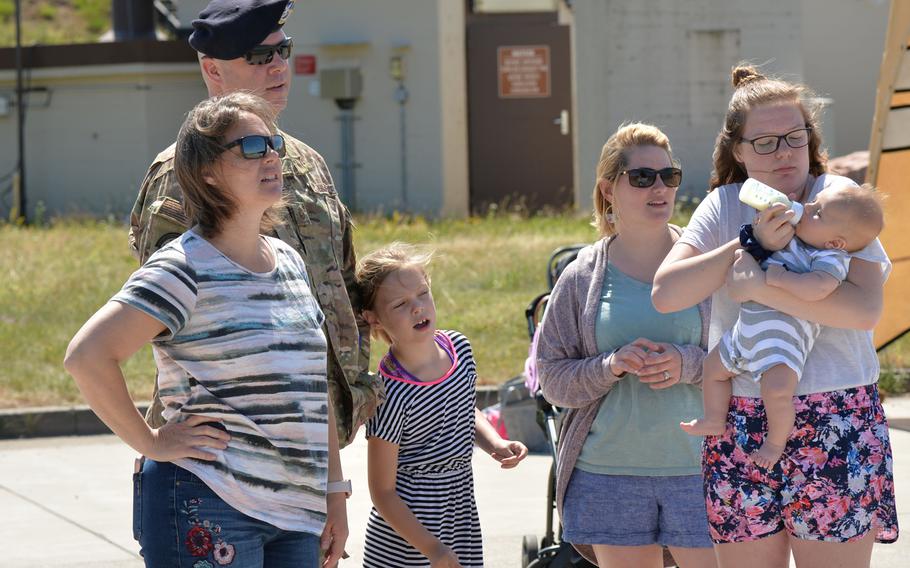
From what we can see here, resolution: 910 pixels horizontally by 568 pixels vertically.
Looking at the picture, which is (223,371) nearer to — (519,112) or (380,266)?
(380,266)

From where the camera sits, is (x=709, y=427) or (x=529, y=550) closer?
(x=709, y=427)

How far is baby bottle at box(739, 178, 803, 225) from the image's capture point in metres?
3.30

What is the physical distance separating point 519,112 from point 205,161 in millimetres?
17861

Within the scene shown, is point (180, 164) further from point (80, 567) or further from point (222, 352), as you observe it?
point (80, 567)

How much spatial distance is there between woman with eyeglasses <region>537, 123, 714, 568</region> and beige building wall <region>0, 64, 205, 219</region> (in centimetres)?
1771

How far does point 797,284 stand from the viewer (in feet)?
10.6

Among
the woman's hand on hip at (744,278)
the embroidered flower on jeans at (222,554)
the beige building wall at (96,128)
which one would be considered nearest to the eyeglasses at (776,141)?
the woman's hand on hip at (744,278)

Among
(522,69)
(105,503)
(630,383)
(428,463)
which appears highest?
(522,69)

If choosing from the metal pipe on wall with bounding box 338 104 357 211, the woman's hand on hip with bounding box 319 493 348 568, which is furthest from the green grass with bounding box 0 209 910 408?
the woman's hand on hip with bounding box 319 493 348 568

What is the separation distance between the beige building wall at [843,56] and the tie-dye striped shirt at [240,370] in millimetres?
17299

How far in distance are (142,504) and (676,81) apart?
658 inches

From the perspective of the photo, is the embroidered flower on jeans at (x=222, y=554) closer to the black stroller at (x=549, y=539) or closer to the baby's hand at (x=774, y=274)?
the baby's hand at (x=774, y=274)

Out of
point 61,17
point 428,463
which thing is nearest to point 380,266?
point 428,463

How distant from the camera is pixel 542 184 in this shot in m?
21.0
